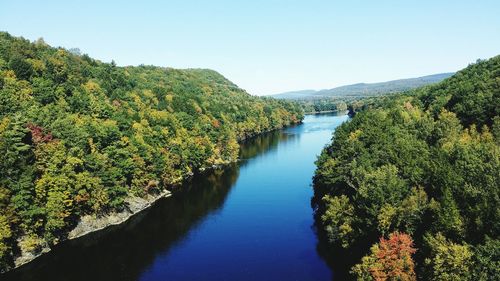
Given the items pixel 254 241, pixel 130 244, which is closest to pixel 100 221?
pixel 130 244

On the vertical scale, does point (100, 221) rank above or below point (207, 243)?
above

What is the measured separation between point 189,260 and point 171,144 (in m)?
45.5

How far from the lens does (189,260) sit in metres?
58.5

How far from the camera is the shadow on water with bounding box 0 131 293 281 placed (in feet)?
178

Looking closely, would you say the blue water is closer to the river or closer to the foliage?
the river

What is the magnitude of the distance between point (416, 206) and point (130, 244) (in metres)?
41.4

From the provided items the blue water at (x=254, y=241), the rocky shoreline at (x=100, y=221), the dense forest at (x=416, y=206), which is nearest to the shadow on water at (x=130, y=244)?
the rocky shoreline at (x=100, y=221)

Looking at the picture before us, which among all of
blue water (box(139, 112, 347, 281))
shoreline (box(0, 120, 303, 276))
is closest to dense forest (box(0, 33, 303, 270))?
shoreline (box(0, 120, 303, 276))

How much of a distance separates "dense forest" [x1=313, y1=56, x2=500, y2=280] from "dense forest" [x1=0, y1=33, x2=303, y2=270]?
36522mm

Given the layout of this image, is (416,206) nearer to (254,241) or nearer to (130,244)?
(254,241)

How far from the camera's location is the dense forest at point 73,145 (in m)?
58.0

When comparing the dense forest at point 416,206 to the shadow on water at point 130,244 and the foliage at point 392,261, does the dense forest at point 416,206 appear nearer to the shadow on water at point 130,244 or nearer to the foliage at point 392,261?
the foliage at point 392,261

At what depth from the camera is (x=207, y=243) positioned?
6462 cm

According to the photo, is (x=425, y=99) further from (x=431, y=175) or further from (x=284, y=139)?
(x=431, y=175)
